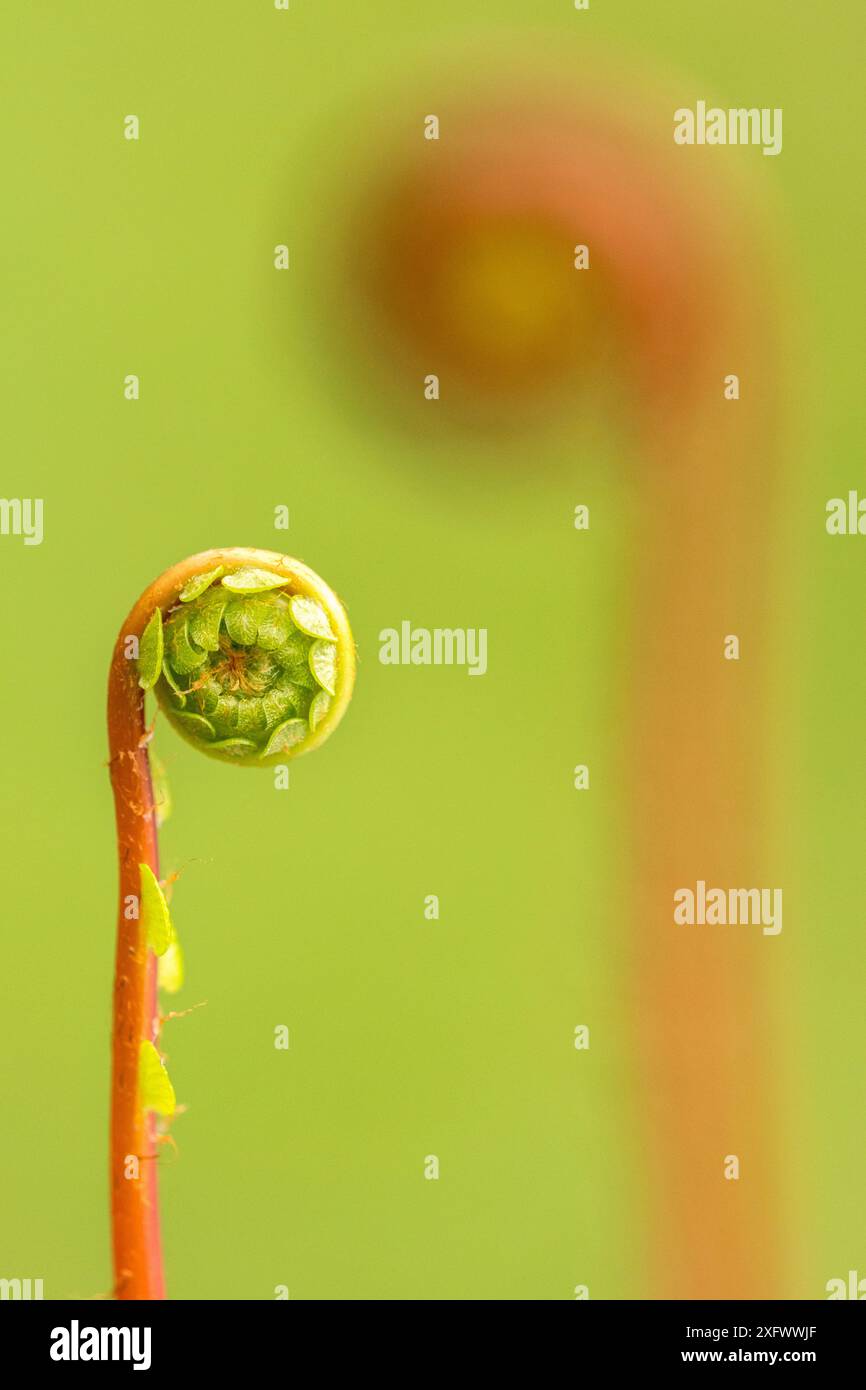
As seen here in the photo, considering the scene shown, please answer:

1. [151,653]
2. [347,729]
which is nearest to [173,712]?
[151,653]

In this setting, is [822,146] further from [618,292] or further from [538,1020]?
[538,1020]

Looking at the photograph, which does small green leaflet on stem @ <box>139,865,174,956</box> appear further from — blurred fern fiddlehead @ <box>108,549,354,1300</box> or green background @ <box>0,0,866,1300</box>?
green background @ <box>0,0,866,1300</box>

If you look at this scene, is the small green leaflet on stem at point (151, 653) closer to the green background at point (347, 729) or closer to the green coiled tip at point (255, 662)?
the green coiled tip at point (255, 662)

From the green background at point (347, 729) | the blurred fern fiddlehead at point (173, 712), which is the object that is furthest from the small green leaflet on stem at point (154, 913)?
the green background at point (347, 729)

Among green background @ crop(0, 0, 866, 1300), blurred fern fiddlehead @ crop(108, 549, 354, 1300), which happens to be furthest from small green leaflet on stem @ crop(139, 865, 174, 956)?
green background @ crop(0, 0, 866, 1300)

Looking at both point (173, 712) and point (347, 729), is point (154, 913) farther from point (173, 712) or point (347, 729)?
point (347, 729)

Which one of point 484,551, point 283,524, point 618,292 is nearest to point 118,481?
point 283,524
